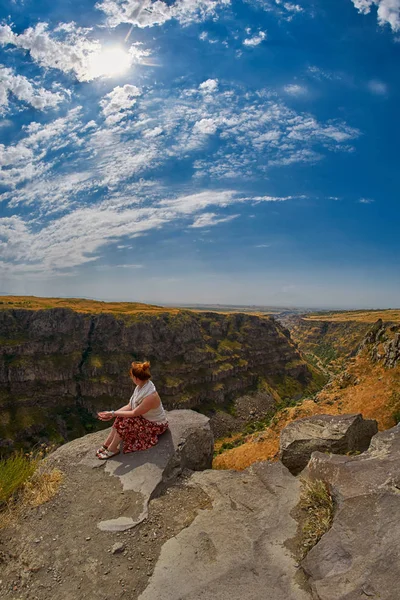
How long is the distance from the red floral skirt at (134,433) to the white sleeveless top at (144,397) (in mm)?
210

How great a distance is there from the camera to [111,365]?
397ft

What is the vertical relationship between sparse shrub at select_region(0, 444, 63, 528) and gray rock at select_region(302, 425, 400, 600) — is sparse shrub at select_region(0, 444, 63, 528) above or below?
below

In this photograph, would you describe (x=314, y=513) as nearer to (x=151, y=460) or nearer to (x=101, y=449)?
(x=151, y=460)

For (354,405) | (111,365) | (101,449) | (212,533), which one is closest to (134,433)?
(101,449)

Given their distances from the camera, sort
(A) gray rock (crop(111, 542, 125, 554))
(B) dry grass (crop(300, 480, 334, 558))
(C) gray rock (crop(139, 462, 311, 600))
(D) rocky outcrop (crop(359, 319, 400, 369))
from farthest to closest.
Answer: (D) rocky outcrop (crop(359, 319, 400, 369))
(A) gray rock (crop(111, 542, 125, 554))
(B) dry grass (crop(300, 480, 334, 558))
(C) gray rock (crop(139, 462, 311, 600))

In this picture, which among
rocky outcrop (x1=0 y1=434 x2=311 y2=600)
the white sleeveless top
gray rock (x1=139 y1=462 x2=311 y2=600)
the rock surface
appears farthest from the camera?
the white sleeveless top

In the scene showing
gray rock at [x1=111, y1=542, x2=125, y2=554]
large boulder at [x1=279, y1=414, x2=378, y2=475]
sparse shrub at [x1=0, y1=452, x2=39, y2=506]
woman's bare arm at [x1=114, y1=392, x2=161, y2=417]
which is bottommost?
large boulder at [x1=279, y1=414, x2=378, y2=475]

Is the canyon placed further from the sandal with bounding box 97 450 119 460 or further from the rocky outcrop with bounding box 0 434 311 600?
the rocky outcrop with bounding box 0 434 311 600

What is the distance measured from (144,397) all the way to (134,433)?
1226mm

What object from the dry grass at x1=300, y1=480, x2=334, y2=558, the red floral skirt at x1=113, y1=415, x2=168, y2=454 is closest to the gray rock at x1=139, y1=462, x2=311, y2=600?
the dry grass at x1=300, y1=480, x2=334, y2=558

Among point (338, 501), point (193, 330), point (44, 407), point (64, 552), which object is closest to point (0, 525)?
point (64, 552)

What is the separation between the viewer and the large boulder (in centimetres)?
1188

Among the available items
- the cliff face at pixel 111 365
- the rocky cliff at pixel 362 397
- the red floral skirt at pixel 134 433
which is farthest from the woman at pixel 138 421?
the cliff face at pixel 111 365

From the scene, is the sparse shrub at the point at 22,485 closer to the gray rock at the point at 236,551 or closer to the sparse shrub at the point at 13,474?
the sparse shrub at the point at 13,474
